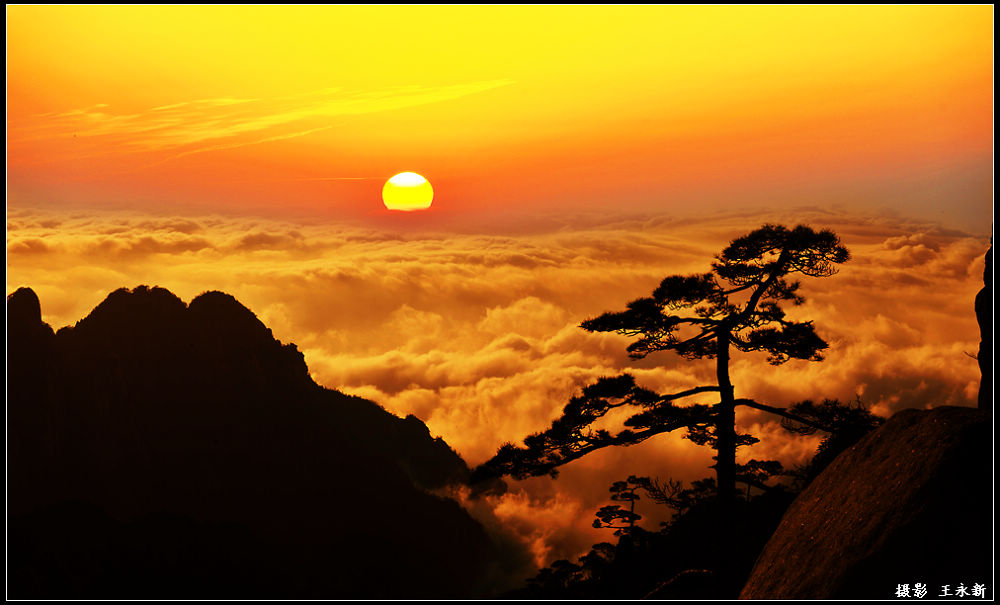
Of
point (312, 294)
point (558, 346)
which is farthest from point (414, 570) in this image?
point (312, 294)

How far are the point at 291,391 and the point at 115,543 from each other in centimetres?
5193

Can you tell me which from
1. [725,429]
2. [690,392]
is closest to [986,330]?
[725,429]

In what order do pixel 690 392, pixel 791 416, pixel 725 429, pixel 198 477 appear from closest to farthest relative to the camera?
pixel 791 416 → pixel 690 392 → pixel 725 429 → pixel 198 477

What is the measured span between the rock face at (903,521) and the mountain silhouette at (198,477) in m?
88.3

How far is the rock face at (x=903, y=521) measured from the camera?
8.94m

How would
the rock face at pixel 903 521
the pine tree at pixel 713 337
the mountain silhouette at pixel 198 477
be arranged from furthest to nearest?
the mountain silhouette at pixel 198 477
the pine tree at pixel 713 337
the rock face at pixel 903 521

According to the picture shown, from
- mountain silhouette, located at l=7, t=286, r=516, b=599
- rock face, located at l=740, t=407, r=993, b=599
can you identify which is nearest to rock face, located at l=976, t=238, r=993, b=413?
rock face, located at l=740, t=407, r=993, b=599

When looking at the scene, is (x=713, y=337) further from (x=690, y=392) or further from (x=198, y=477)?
(x=198, y=477)

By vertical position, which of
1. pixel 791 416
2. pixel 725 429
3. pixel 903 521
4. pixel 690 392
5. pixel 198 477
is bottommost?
pixel 198 477

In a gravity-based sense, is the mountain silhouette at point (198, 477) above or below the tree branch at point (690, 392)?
below

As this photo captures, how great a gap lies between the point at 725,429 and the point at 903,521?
274 inches

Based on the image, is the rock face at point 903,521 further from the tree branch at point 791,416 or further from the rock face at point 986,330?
the rock face at point 986,330


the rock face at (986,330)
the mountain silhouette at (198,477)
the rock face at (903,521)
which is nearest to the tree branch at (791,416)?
the rock face at (986,330)

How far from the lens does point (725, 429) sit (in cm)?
1636
